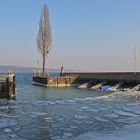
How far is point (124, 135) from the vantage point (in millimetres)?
13883

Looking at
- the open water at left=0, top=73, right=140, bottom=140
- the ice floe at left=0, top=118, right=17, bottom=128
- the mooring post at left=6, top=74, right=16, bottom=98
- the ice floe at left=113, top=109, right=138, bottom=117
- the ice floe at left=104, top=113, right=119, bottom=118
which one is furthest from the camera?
the mooring post at left=6, top=74, right=16, bottom=98

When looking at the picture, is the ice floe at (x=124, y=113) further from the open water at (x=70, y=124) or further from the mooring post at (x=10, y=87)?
the mooring post at (x=10, y=87)

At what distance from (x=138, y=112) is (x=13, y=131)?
9.35 m

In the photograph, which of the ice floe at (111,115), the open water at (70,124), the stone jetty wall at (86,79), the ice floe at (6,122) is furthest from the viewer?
the stone jetty wall at (86,79)

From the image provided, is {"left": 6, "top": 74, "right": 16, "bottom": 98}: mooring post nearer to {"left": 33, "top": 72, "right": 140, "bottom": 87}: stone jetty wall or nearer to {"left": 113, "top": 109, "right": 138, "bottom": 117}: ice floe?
{"left": 113, "top": 109, "right": 138, "bottom": 117}: ice floe

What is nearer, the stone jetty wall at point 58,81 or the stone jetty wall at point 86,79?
the stone jetty wall at point 86,79

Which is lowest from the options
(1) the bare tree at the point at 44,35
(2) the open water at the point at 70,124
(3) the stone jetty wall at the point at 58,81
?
(2) the open water at the point at 70,124

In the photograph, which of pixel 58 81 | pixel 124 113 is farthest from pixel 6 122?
pixel 58 81

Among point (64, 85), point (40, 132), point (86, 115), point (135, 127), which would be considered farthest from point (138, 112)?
point (64, 85)

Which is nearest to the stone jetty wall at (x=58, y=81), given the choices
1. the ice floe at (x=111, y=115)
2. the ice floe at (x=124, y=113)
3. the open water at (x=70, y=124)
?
the open water at (x=70, y=124)

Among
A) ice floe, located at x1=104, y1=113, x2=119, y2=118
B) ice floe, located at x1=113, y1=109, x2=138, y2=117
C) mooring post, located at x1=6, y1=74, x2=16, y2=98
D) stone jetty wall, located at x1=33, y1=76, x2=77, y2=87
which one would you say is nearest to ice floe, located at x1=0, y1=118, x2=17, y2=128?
ice floe, located at x1=104, y1=113, x2=119, y2=118

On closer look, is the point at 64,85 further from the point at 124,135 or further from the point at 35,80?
the point at 124,135

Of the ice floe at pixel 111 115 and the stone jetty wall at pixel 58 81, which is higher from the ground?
the stone jetty wall at pixel 58 81

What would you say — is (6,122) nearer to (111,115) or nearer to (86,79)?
(111,115)
